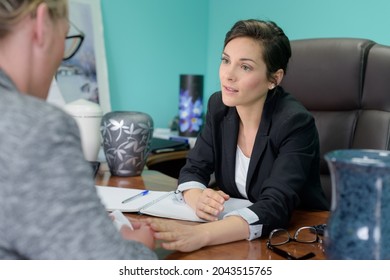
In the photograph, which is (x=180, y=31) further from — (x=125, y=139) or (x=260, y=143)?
(x=260, y=143)

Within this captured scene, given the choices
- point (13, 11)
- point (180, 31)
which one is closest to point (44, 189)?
point (13, 11)

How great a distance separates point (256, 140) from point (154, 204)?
1.23 ft

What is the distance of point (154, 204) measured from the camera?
113 centimetres

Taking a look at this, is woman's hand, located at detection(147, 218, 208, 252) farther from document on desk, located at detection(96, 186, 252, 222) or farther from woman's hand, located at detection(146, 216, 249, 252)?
document on desk, located at detection(96, 186, 252, 222)

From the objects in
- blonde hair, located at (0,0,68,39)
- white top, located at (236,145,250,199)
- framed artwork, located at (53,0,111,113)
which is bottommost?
white top, located at (236,145,250,199)

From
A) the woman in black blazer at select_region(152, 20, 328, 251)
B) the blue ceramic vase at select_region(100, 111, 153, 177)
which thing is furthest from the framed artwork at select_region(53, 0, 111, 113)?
the woman in black blazer at select_region(152, 20, 328, 251)

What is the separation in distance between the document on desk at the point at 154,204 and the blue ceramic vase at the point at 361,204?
0.49 metres

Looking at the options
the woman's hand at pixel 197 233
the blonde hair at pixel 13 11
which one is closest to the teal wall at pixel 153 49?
the woman's hand at pixel 197 233

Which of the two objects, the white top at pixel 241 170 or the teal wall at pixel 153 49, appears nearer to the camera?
the white top at pixel 241 170

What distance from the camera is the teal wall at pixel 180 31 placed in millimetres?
2143

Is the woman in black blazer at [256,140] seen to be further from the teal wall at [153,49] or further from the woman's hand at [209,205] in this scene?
the teal wall at [153,49]

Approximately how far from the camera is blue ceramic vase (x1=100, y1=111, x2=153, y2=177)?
4.66 feet

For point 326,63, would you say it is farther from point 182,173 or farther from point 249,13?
point 249,13

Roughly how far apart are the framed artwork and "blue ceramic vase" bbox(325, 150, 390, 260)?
1776mm
